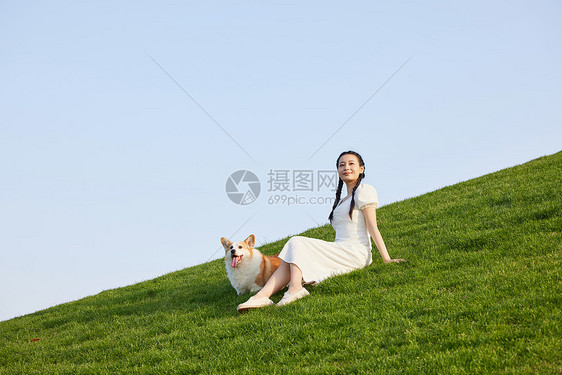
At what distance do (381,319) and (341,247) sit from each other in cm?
208

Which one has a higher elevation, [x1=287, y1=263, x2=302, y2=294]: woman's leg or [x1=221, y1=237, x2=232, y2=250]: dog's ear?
[x1=221, y1=237, x2=232, y2=250]: dog's ear

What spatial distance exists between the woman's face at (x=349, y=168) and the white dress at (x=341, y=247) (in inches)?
10.0

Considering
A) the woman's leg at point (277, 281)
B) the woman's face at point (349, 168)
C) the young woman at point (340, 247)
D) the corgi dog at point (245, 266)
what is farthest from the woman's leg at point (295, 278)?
the woman's face at point (349, 168)

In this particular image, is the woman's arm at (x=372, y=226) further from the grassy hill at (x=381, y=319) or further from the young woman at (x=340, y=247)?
the grassy hill at (x=381, y=319)

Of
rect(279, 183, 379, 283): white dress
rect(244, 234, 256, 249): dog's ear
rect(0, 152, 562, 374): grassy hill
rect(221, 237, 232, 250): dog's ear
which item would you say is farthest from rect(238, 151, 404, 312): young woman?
rect(221, 237, 232, 250): dog's ear

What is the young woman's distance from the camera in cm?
708

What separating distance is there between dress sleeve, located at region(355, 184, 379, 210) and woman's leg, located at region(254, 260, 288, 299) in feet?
5.67

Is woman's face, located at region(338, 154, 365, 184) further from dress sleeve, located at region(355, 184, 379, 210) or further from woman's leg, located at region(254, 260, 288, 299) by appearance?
woman's leg, located at region(254, 260, 288, 299)

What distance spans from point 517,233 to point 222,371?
637 cm

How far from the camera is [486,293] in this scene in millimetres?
5781

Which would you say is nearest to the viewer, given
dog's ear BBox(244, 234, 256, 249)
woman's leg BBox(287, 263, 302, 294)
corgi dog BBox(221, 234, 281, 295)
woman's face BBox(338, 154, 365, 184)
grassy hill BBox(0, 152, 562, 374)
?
grassy hill BBox(0, 152, 562, 374)

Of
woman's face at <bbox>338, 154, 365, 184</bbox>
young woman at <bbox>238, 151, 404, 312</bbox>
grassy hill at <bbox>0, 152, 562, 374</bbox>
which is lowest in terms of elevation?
grassy hill at <bbox>0, 152, 562, 374</bbox>

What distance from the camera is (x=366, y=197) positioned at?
7.59m

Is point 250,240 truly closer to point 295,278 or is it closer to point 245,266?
point 245,266
